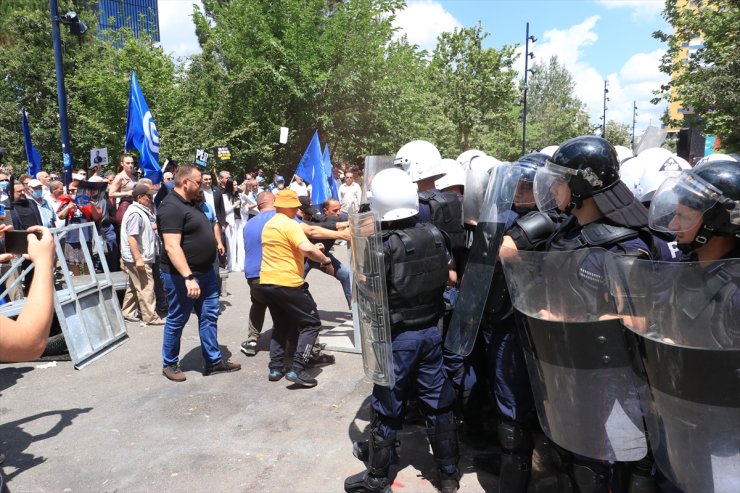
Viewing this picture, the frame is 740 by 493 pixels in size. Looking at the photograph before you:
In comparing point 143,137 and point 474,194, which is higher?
point 143,137

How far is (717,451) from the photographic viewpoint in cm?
180

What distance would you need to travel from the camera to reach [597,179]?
2.71 metres

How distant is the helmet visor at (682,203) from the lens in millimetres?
2133

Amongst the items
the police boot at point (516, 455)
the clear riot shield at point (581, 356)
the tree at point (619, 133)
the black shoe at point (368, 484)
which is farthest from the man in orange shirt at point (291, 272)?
the tree at point (619, 133)

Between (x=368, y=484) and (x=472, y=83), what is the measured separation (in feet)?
87.2

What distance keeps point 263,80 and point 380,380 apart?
18.7 metres

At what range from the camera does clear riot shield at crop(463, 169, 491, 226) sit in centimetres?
406

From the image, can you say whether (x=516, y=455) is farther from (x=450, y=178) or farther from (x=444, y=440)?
(x=450, y=178)

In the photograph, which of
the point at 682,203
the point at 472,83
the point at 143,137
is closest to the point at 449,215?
the point at 682,203

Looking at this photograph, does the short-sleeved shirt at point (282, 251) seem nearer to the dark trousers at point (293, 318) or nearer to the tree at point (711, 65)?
the dark trousers at point (293, 318)

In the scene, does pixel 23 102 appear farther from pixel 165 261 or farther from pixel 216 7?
pixel 165 261

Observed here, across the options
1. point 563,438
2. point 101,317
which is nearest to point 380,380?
point 563,438

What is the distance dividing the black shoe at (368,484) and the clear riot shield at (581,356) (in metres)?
1.30

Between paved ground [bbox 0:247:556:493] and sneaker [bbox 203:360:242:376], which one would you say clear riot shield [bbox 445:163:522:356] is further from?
sneaker [bbox 203:360:242:376]
